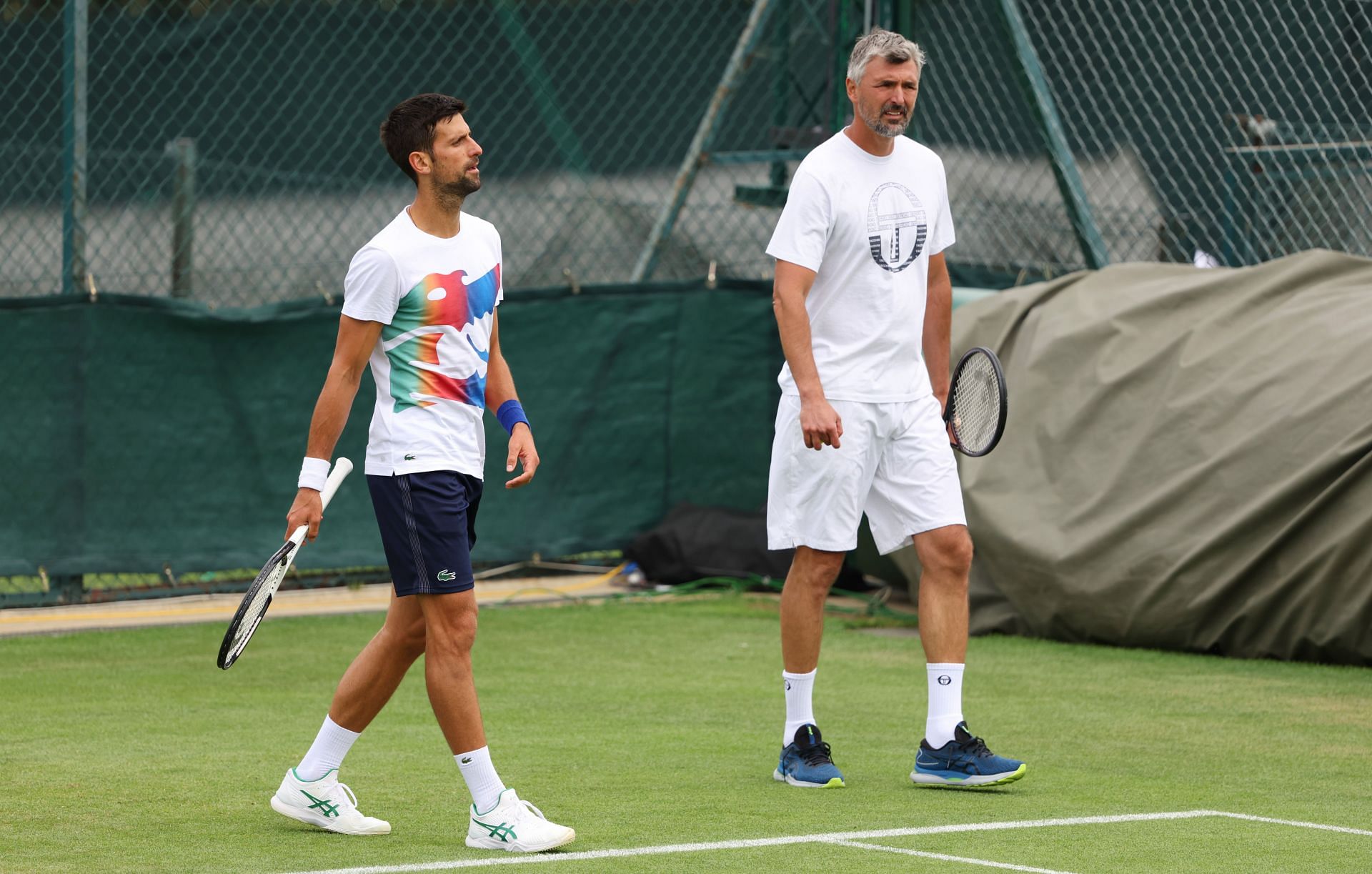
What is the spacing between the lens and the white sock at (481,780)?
4.61m

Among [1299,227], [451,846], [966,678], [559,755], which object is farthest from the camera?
[1299,227]

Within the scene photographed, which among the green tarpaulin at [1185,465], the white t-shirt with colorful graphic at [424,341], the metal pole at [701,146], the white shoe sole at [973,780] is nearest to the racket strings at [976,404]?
the white shoe sole at [973,780]

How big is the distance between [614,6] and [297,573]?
13.0 ft

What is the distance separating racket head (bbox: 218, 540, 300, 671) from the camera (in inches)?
180

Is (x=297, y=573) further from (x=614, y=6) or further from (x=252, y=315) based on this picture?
(x=614, y=6)

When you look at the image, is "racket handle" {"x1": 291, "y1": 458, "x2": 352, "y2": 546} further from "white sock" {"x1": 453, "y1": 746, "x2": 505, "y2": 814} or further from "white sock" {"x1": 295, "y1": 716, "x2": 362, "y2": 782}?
"white sock" {"x1": 453, "y1": 746, "x2": 505, "y2": 814}

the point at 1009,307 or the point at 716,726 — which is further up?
the point at 1009,307

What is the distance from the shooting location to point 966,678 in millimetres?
7574

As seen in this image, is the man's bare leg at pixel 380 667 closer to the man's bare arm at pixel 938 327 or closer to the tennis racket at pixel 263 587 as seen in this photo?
the tennis racket at pixel 263 587

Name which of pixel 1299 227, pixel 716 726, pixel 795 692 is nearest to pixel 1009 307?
pixel 1299 227

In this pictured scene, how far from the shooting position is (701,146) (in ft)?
35.8

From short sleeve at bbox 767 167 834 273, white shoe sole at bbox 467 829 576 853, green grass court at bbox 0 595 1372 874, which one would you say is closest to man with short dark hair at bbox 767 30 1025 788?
short sleeve at bbox 767 167 834 273

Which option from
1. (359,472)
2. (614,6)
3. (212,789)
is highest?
(614,6)

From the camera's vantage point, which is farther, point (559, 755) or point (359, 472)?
point (359, 472)
